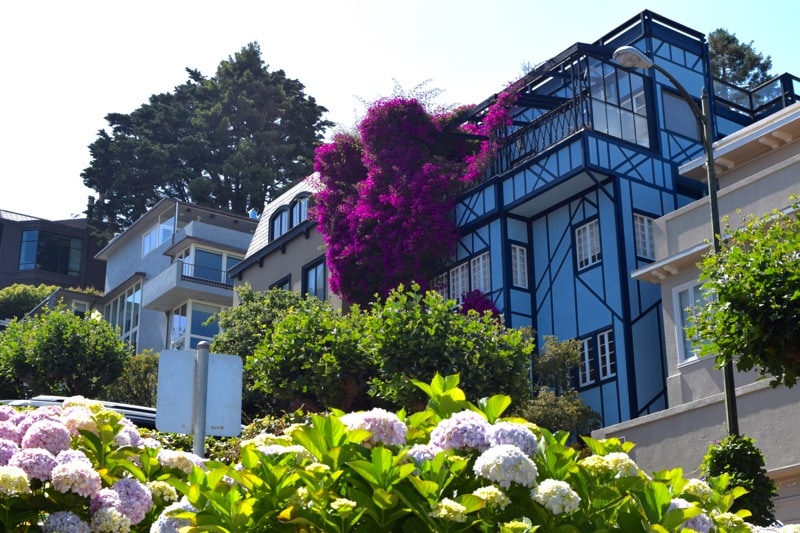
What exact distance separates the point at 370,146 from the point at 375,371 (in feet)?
34.4

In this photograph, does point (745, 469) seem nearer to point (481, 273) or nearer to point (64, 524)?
point (64, 524)

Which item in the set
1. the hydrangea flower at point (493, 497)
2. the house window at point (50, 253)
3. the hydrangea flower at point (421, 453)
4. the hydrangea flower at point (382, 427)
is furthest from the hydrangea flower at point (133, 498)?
the house window at point (50, 253)

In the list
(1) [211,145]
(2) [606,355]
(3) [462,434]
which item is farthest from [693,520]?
(1) [211,145]

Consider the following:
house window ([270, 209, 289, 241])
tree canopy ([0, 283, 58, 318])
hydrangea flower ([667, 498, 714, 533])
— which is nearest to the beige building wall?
hydrangea flower ([667, 498, 714, 533])

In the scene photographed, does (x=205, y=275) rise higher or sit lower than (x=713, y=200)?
higher

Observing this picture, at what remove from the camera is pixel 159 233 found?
5409cm

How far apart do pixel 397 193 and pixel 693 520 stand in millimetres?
26256

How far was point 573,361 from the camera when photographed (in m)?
27.3

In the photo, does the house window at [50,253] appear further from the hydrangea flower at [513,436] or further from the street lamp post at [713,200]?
the hydrangea flower at [513,436]

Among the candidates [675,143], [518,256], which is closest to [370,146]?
[518,256]

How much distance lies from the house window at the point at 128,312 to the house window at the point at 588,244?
27680mm

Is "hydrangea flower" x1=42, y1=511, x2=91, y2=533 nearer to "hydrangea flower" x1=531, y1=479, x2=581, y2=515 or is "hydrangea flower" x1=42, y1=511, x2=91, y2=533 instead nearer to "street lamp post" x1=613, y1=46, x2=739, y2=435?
"hydrangea flower" x1=531, y1=479, x2=581, y2=515

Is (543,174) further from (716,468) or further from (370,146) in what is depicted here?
(716,468)

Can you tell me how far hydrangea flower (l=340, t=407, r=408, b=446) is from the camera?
5.95m
